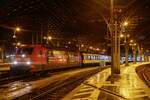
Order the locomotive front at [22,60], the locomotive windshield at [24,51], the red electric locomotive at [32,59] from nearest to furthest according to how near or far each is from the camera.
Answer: the locomotive front at [22,60] → the red electric locomotive at [32,59] → the locomotive windshield at [24,51]

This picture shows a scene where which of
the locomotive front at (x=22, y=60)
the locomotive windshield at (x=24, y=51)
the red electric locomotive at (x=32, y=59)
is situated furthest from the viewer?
the locomotive windshield at (x=24, y=51)

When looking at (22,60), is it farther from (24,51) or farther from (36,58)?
(36,58)

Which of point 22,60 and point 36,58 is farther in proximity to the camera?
point 36,58

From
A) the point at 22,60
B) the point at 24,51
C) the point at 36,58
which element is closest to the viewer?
the point at 22,60

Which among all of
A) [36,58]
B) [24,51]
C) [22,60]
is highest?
[24,51]

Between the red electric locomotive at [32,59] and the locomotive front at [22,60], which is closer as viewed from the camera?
the locomotive front at [22,60]

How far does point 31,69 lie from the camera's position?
29.1 metres

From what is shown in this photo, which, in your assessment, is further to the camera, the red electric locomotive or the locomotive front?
the red electric locomotive

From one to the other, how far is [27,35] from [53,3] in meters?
22.6

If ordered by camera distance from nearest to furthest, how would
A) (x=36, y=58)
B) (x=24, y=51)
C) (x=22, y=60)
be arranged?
1. (x=22, y=60)
2. (x=36, y=58)
3. (x=24, y=51)

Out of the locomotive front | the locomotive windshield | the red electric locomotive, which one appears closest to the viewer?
the locomotive front

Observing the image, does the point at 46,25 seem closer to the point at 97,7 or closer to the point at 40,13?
the point at 40,13

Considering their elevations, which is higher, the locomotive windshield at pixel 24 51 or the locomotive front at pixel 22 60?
the locomotive windshield at pixel 24 51

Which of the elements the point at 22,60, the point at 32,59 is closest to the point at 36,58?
the point at 32,59
